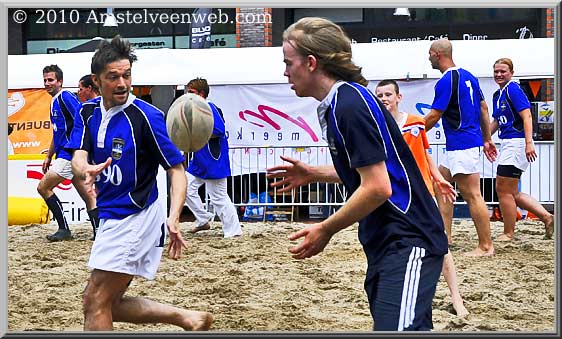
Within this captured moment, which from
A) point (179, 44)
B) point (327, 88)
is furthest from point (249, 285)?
point (179, 44)

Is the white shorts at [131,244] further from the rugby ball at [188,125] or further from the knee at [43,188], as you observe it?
the knee at [43,188]

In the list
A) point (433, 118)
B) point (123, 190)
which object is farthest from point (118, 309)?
point (433, 118)

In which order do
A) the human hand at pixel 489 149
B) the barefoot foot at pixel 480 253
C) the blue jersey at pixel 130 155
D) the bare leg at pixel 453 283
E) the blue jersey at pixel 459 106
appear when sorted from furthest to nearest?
the human hand at pixel 489 149 → the barefoot foot at pixel 480 253 → the blue jersey at pixel 459 106 → the bare leg at pixel 453 283 → the blue jersey at pixel 130 155

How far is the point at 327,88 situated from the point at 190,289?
15.5ft

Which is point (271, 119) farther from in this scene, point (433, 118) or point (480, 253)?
point (433, 118)

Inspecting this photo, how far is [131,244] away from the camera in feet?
16.2

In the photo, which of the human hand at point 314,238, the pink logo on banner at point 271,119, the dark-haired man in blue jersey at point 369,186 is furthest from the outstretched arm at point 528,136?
the human hand at point 314,238

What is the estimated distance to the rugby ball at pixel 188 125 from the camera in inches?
232

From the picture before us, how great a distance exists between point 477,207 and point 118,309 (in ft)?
15.9

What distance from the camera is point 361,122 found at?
351 cm

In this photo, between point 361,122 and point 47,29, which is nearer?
point 361,122

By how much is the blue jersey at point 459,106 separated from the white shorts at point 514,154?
0.79 m

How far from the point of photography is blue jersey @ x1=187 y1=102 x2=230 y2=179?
11.1 m

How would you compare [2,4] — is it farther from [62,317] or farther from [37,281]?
[37,281]
